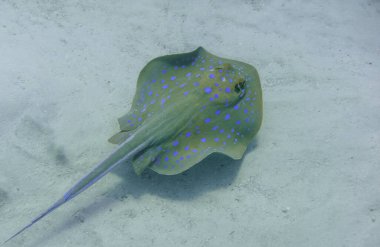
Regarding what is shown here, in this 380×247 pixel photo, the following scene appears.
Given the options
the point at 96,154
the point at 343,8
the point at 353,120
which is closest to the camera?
the point at 96,154

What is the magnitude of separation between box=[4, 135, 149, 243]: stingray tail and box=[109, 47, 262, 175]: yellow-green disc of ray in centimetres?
23

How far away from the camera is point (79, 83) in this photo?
466cm

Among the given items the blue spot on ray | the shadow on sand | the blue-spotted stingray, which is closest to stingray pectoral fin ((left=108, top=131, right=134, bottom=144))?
the blue-spotted stingray

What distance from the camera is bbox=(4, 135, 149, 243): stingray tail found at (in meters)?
3.11

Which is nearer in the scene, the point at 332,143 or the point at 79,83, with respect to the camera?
the point at 332,143

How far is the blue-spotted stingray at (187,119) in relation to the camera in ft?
11.6

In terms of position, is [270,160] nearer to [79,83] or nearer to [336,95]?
[336,95]

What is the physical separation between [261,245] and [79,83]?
349 centimetres

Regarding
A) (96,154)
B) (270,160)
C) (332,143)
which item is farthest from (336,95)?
(96,154)

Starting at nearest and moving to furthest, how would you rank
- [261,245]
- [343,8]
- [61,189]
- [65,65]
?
[261,245] → [61,189] → [65,65] → [343,8]

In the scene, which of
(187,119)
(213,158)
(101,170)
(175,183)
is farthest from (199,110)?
(101,170)

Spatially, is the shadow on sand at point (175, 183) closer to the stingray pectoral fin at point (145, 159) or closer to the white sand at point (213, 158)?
the white sand at point (213, 158)

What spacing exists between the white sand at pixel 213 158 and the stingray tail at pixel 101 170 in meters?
0.60

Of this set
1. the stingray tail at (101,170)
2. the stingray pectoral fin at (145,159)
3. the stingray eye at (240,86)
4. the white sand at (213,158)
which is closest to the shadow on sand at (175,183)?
the white sand at (213,158)
